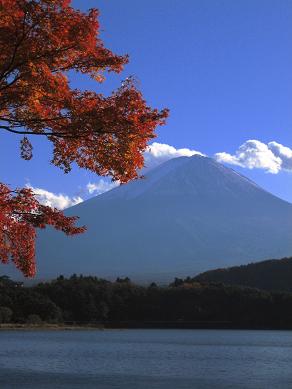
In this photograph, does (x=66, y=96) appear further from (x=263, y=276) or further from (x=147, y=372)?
(x=263, y=276)

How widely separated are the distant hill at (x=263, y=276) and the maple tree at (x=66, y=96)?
9302cm

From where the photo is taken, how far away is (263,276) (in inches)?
4218

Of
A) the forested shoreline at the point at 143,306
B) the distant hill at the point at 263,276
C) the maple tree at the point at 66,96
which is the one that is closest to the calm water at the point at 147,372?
the maple tree at the point at 66,96

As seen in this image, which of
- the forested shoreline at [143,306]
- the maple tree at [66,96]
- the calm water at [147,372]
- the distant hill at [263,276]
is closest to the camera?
the maple tree at [66,96]

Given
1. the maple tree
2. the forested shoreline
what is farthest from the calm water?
the forested shoreline

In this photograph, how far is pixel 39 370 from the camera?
104ft

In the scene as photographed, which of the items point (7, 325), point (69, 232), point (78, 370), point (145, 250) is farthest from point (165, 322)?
point (145, 250)

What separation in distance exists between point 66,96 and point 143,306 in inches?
3201

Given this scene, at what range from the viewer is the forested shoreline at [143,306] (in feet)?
257

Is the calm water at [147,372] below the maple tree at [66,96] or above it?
below

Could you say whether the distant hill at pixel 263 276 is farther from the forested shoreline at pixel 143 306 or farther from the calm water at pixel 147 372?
the calm water at pixel 147 372

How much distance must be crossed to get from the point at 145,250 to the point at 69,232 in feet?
611

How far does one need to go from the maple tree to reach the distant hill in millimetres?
93019

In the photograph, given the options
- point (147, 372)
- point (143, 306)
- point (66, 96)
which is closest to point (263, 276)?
point (143, 306)
